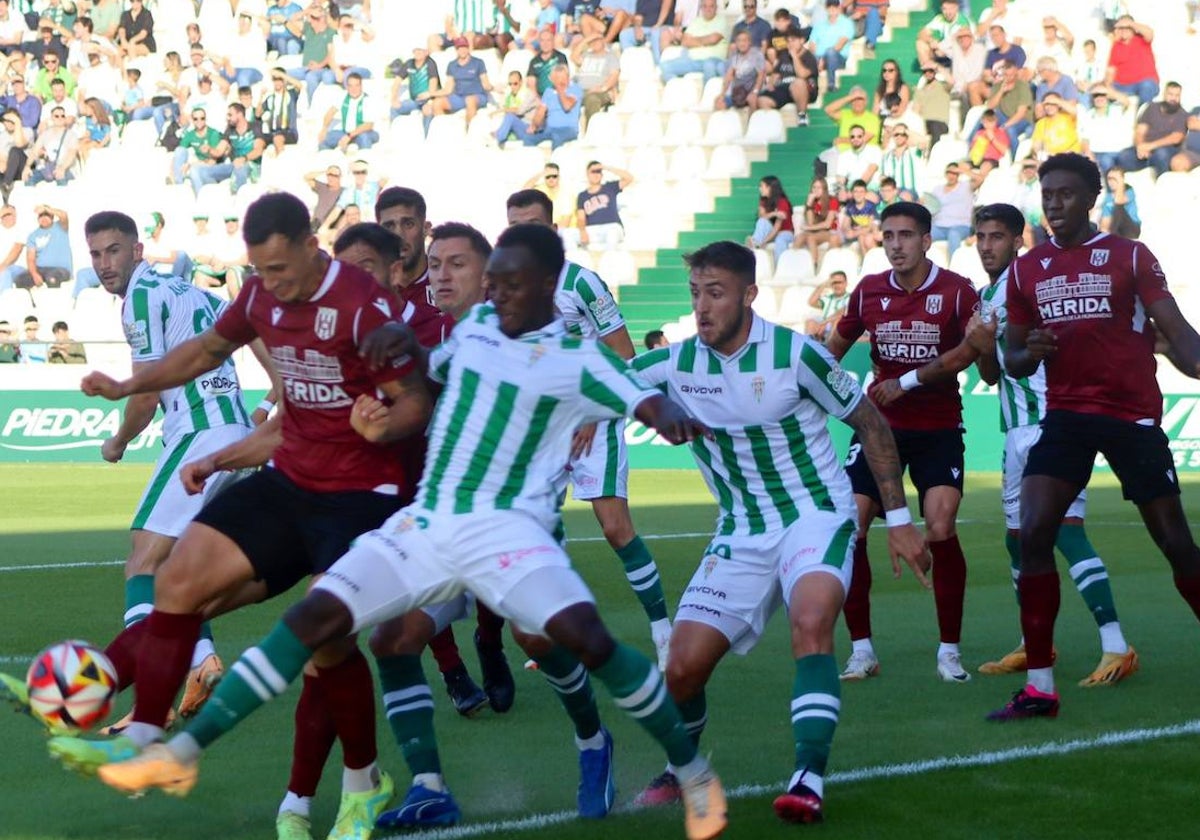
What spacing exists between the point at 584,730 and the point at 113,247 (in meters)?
3.54

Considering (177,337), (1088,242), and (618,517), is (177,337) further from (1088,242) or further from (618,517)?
(1088,242)

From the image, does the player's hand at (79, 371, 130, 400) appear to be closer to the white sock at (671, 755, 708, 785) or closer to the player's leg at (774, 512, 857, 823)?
the white sock at (671, 755, 708, 785)

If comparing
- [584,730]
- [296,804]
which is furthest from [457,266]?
[296,804]

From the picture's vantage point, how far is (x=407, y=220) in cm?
855

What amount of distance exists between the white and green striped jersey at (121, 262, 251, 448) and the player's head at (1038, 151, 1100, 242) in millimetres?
3786

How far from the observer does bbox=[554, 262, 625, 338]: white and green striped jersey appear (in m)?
9.86

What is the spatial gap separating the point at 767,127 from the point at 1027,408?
61.5 feet

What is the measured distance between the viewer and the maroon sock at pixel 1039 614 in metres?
8.20

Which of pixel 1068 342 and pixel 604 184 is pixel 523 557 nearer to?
pixel 1068 342

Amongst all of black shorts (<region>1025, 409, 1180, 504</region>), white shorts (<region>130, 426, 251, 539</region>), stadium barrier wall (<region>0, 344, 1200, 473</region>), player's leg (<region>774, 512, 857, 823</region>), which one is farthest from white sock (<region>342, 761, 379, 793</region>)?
stadium barrier wall (<region>0, 344, 1200, 473</region>)

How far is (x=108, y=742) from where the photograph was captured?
549cm

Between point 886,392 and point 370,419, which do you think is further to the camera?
point 886,392

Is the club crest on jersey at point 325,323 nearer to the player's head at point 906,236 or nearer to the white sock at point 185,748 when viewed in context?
the white sock at point 185,748

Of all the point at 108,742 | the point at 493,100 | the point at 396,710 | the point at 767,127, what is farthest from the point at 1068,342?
Answer: the point at 493,100
